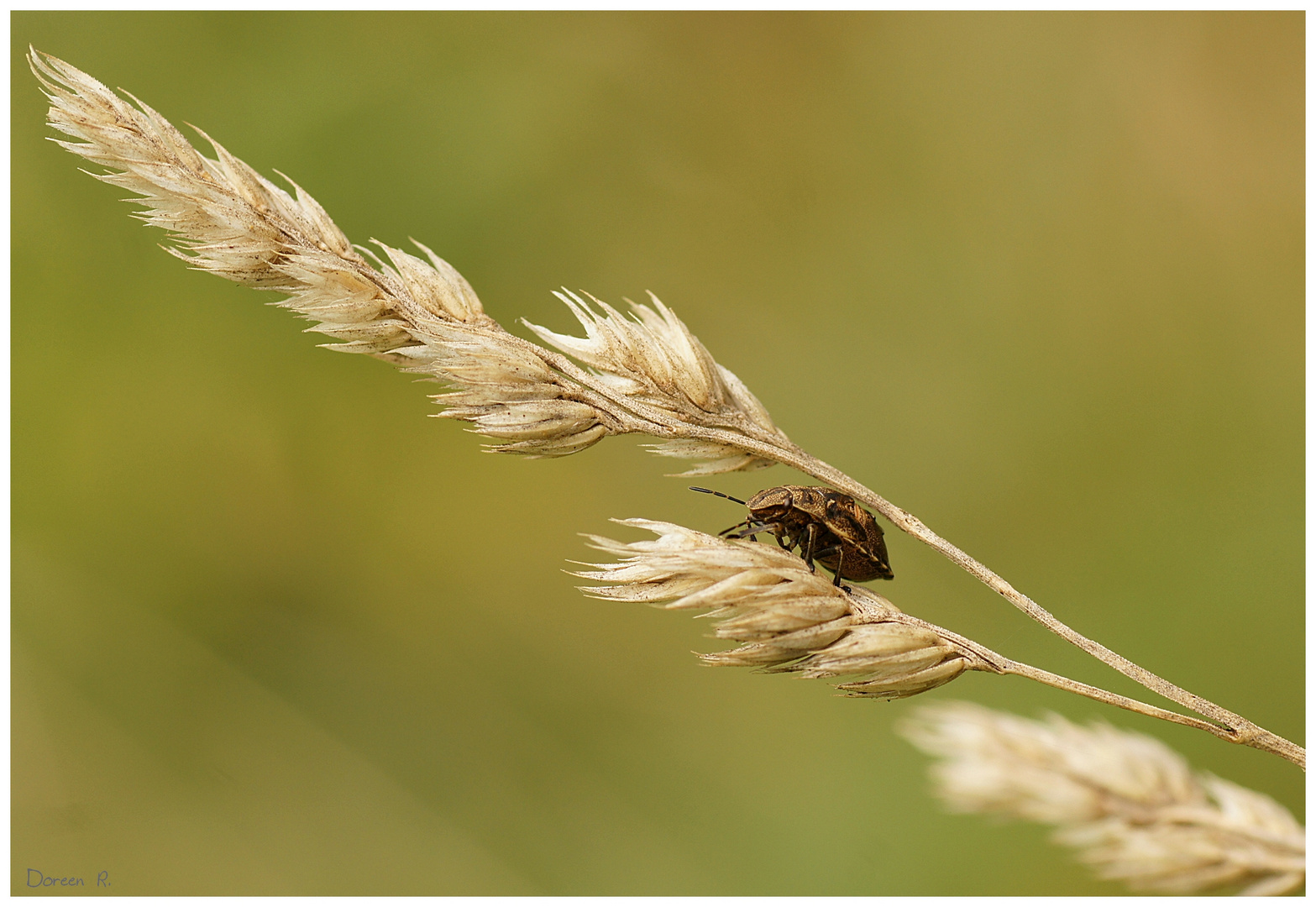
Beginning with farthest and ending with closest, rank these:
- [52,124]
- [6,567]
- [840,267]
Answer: [840,267] → [6,567] → [52,124]

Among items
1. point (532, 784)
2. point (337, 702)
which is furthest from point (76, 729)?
point (532, 784)

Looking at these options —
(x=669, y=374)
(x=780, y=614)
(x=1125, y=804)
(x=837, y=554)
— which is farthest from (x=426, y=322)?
(x=1125, y=804)

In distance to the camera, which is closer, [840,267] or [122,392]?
[122,392]

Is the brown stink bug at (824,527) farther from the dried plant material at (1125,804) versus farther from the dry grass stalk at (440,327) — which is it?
the dried plant material at (1125,804)

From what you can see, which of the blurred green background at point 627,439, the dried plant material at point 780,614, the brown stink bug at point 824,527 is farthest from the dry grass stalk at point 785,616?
the blurred green background at point 627,439

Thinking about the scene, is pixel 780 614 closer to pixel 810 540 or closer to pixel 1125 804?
pixel 810 540

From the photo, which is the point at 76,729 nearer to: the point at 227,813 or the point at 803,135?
the point at 227,813
